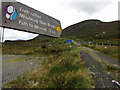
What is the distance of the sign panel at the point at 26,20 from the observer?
1.60 m

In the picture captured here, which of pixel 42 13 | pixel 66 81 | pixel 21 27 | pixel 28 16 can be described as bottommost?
pixel 66 81

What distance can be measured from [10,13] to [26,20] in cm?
32

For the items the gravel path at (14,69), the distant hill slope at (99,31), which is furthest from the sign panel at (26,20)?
the distant hill slope at (99,31)

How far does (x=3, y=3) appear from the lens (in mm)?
1541

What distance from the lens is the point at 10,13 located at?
5.40ft

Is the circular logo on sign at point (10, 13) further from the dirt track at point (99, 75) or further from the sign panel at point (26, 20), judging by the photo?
the dirt track at point (99, 75)

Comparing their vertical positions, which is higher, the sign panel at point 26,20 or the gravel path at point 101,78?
the sign panel at point 26,20

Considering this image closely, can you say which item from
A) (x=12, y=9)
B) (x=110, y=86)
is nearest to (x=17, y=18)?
(x=12, y=9)

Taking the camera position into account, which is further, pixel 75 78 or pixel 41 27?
pixel 75 78

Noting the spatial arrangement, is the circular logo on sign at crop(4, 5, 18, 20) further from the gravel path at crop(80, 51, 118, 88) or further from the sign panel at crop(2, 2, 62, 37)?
the gravel path at crop(80, 51, 118, 88)

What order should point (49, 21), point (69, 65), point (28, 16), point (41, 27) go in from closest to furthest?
point (28, 16), point (41, 27), point (49, 21), point (69, 65)

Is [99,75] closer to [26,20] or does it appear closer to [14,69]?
[26,20]

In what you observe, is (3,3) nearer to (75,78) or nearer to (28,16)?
(28,16)

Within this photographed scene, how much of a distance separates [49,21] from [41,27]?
0.35 meters
